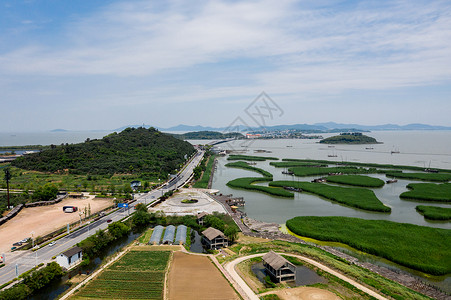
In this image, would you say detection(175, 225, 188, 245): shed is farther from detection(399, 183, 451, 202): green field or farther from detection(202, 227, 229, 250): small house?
detection(399, 183, 451, 202): green field

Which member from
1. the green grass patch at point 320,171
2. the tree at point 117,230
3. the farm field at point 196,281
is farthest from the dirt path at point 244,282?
the green grass patch at point 320,171

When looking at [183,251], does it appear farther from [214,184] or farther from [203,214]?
[214,184]

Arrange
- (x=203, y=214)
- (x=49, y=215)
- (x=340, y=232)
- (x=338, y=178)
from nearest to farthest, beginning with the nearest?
1. (x=340, y=232)
2. (x=203, y=214)
3. (x=49, y=215)
4. (x=338, y=178)

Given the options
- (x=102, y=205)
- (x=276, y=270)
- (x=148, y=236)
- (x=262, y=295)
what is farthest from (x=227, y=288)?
(x=102, y=205)

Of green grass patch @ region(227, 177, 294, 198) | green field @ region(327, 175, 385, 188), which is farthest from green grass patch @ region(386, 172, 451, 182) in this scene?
green grass patch @ region(227, 177, 294, 198)

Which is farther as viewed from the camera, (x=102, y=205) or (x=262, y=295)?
(x=102, y=205)

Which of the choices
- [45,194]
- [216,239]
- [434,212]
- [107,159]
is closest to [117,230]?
[216,239]
